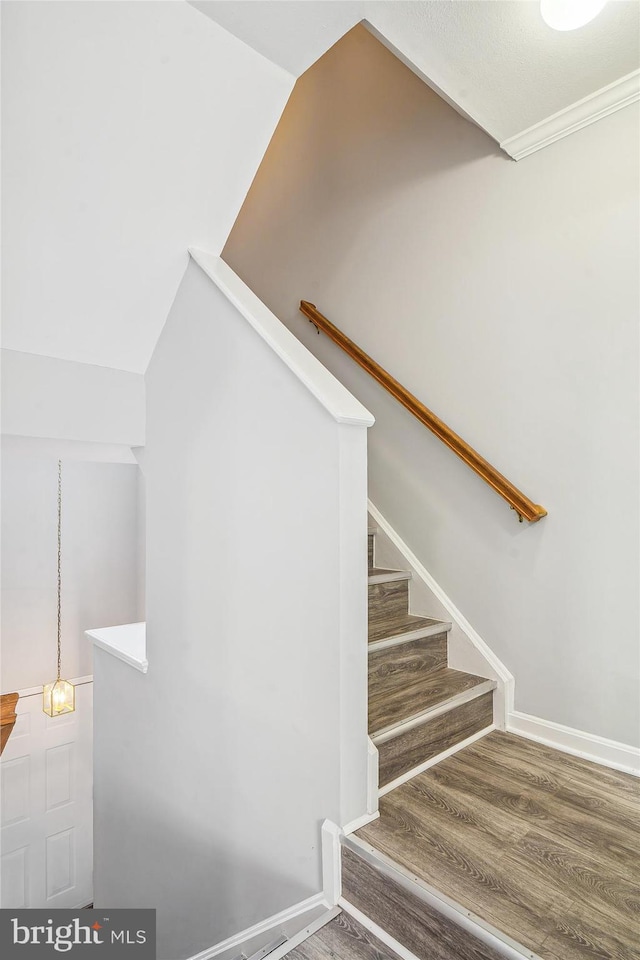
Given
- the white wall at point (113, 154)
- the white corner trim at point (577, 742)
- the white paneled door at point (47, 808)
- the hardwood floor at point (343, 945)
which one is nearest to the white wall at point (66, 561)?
the white paneled door at point (47, 808)

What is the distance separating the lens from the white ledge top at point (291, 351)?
5.02ft

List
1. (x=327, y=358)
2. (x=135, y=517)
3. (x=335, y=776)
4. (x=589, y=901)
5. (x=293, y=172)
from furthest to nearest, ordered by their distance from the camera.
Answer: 1. (x=135, y=517)
2. (x=293, y=172)
3. (x=327, y=358)
4. (x=335, y=776)
5. (x=589, y=901)

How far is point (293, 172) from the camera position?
341cm

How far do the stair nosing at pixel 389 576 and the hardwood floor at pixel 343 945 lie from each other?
3.87ft

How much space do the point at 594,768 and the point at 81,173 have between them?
2536mm

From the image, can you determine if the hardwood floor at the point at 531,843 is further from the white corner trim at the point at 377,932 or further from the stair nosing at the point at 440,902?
the white corner trim at the point at 377,932

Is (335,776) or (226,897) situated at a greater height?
(335,776)

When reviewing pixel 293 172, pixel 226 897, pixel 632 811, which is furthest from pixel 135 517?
pixel 632 811

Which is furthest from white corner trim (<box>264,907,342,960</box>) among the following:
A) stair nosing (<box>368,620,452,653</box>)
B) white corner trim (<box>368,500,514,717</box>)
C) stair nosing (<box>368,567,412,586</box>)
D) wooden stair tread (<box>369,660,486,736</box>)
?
stair nosing (<box>368,567,412,586</box>)

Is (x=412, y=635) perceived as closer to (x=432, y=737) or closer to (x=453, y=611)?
(x=453, y=611)


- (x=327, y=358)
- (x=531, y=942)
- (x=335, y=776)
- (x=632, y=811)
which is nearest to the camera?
(x=531, y=942)

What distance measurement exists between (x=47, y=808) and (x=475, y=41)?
5.42m

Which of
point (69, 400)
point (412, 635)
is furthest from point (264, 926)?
point (69, 400)

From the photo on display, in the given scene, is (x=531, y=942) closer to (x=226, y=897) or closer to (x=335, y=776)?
(x=335, y=776)
